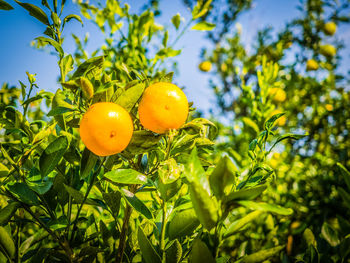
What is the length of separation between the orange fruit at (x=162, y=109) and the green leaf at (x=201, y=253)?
25 cm

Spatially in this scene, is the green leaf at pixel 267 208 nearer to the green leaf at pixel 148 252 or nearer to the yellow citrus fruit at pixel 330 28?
the green leaf at pixel 148 252

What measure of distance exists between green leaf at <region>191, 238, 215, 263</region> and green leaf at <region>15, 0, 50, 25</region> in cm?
65

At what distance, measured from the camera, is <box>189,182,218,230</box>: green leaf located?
1.15 feet

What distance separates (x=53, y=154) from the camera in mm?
531

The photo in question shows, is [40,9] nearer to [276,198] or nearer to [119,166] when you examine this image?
[119,166]

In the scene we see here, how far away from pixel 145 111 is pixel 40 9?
39 cm

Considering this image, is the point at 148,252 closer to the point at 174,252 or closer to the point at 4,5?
the point at 174,252

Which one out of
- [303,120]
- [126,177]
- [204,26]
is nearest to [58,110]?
[126,177]

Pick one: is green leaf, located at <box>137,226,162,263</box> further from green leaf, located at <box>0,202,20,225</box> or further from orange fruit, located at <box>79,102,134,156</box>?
green leaf, located at <box>0,202,20,225</box>

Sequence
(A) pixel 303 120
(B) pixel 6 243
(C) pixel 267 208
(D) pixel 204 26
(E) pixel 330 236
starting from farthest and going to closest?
(A) pixel 303 120, (D) pixel 204 26, (E) pixel 330 236, (B) pixel 6 243, (C) pixel 267 208

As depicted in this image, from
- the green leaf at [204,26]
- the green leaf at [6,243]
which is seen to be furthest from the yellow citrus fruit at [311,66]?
the green leaf at [6,243]

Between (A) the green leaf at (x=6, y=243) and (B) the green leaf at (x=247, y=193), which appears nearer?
(B) the green leaf at (x=247, y=193)

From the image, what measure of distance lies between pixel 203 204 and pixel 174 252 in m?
0.18

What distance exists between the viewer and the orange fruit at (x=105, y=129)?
1.50ft
